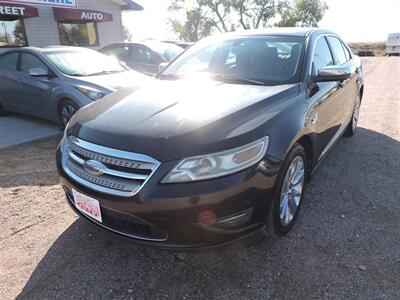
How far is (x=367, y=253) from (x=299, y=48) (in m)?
1.86

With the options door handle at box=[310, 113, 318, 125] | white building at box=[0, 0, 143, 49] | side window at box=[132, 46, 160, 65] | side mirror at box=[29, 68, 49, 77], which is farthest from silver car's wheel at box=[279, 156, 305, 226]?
white building at box=[0, 0, 143, 49]

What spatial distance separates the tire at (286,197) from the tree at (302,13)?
4141 cm

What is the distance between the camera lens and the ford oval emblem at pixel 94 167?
7.32 feet

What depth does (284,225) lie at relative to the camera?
268cm

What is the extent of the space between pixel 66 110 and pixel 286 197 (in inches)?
167

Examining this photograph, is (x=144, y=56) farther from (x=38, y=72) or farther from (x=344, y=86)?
(x=344, y=86)

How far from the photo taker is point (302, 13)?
42.6 meters

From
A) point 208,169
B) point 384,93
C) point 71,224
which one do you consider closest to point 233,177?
point 208,169

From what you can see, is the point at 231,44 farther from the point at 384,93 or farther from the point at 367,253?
the point at 384,93

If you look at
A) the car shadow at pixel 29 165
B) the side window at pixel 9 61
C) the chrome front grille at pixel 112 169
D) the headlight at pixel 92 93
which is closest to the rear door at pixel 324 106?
the chrome front grille at pixel 112 169

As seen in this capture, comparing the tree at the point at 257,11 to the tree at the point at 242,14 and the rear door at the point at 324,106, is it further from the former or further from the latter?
the rear door at the point at 324,106

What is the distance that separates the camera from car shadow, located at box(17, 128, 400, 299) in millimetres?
2289

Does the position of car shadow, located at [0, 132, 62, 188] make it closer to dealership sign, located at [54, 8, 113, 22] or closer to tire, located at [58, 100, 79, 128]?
tire, located at [58, 100, 79, 128]

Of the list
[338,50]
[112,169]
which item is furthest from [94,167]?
[338,50]
